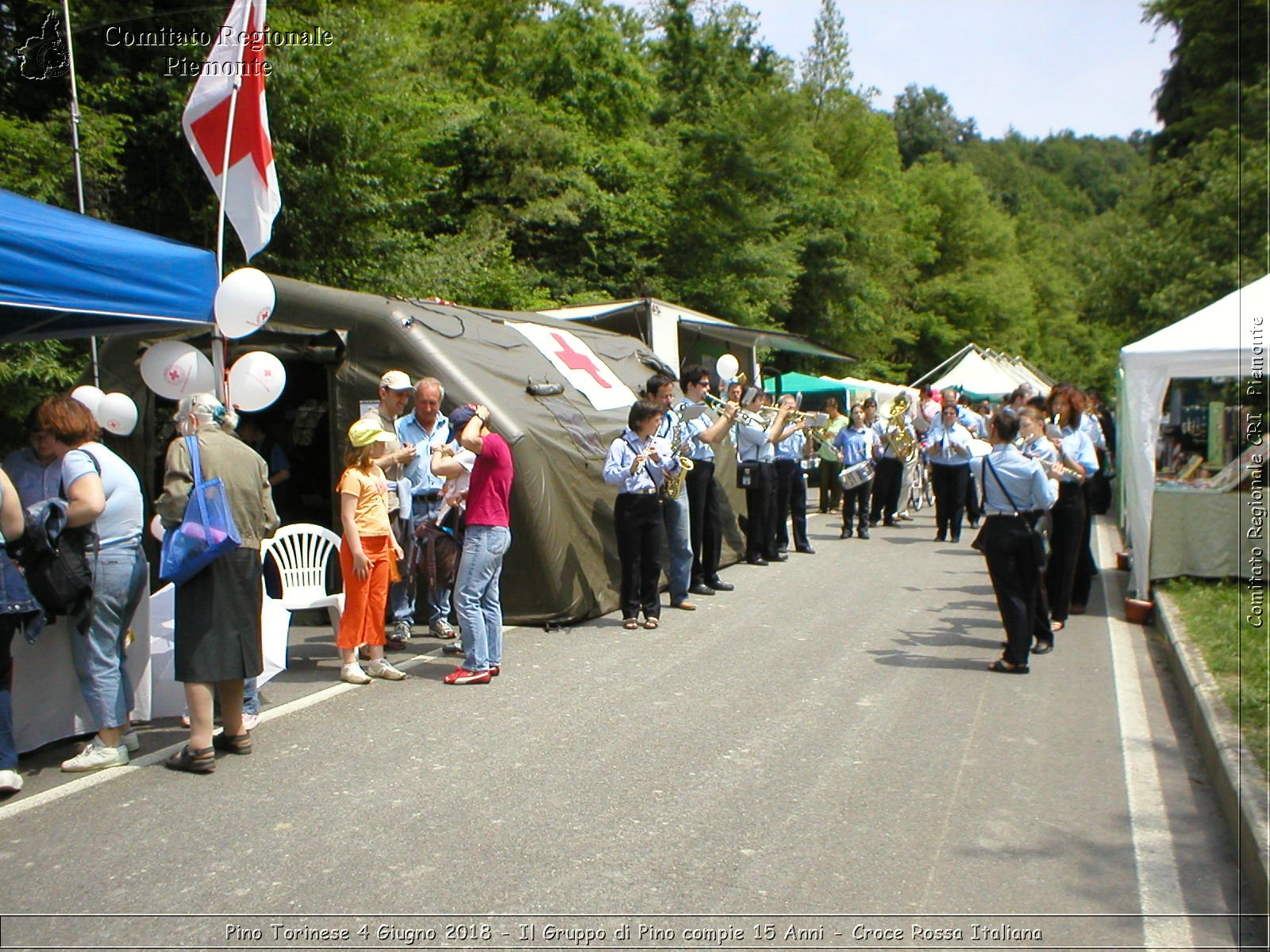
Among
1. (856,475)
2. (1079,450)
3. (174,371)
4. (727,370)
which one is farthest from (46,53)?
(1079,450)

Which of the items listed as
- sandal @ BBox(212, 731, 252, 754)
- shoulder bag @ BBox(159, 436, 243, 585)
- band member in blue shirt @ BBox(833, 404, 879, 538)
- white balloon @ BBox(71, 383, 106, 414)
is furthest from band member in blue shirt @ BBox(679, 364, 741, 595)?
shoulder bag @ BBox(159, 436, 243, 585)

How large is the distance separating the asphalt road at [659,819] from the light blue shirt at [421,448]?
1401 mm

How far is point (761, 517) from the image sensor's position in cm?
A: 1273

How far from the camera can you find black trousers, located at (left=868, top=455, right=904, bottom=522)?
1642 centimetres

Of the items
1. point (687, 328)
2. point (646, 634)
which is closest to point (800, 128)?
point (687, 328)

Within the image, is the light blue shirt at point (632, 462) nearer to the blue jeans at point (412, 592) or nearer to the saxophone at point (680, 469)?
the saxophone at point (680, 469)

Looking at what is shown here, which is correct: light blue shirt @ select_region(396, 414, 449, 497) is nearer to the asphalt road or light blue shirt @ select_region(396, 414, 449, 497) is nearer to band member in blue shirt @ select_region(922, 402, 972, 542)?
the asphalt road

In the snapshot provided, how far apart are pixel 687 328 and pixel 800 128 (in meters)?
19.0

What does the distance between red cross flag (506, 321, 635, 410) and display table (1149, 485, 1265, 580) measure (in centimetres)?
516

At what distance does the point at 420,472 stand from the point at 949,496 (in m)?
8.99

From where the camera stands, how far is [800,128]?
34.1 metres

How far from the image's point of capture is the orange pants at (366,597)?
7152 millimetres

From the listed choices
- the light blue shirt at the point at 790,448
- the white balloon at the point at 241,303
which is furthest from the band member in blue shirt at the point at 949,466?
the white balloon at the point at 241,303

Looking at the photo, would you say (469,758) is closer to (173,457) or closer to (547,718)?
(547,718)
